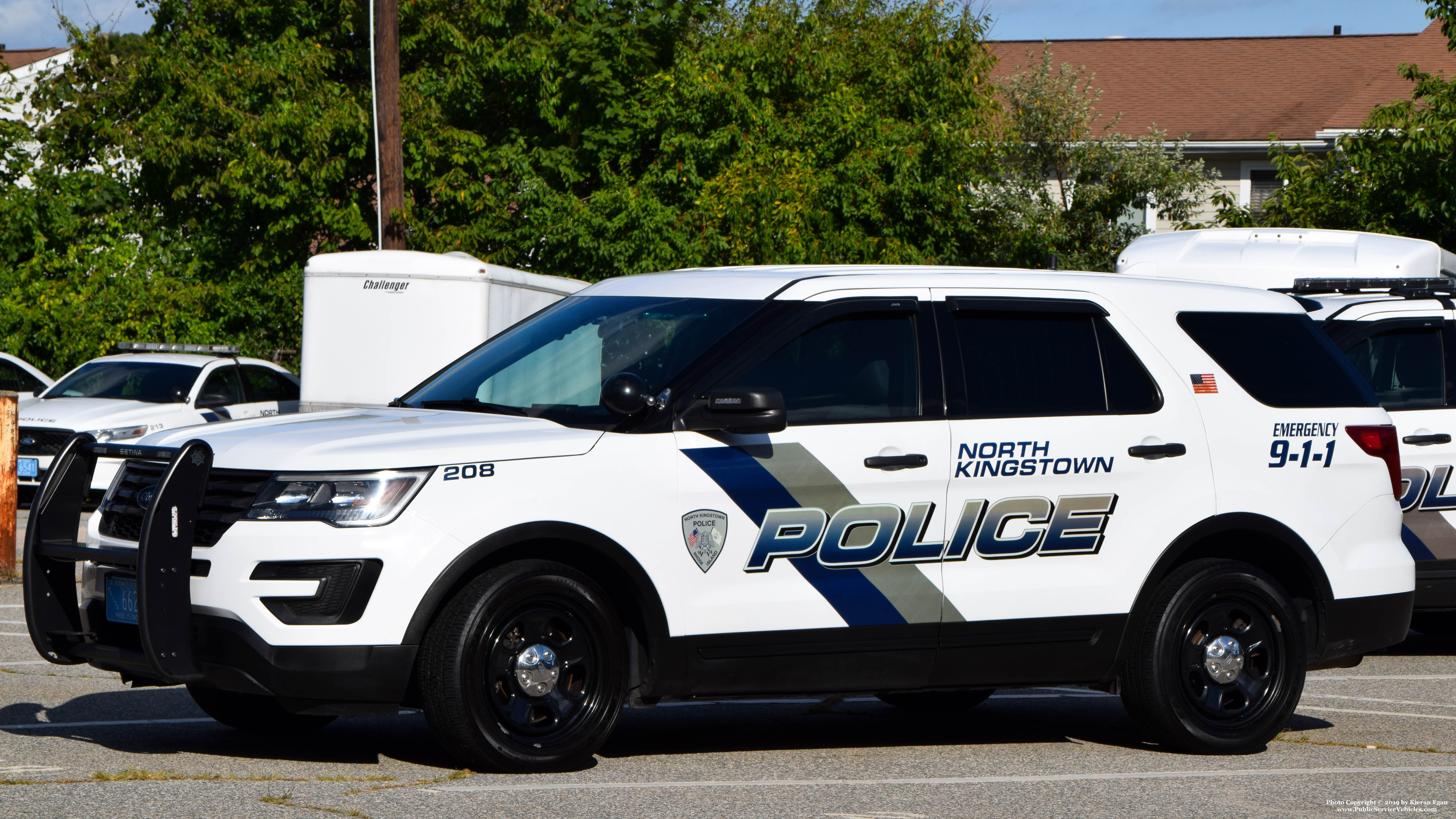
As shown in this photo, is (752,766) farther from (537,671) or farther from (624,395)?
(624,395)

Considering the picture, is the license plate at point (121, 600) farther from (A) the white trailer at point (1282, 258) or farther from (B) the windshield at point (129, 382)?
(B) the windshield at point (129, 382)

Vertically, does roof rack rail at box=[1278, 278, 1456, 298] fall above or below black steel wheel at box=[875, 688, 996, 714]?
above

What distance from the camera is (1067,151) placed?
97.5ft

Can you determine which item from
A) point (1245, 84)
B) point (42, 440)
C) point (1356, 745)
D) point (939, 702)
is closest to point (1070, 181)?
point (1245, 84)

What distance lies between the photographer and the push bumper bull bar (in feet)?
19.3

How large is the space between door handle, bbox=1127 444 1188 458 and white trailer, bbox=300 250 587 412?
10420 millimetres

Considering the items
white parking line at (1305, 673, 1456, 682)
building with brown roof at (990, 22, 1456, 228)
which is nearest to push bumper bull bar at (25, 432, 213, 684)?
white parking line at (1305, 673, 1456, 682)

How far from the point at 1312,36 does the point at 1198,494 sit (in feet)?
108

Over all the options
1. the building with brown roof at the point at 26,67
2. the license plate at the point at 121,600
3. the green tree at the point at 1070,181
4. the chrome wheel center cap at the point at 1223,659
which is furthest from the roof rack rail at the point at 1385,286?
the building with brown roof at the point at 26,67

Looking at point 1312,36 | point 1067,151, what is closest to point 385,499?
point 1067,151

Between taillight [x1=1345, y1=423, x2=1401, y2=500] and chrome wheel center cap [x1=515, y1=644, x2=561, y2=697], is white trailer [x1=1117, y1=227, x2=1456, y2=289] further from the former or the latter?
chrome wheel center cap [x1=515, y1=644, x2=561, y2=697]

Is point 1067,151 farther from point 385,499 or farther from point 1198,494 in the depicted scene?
point 385,499

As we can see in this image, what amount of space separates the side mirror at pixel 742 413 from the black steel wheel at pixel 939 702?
92.6 inches

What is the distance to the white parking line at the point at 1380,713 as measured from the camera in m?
8.37
